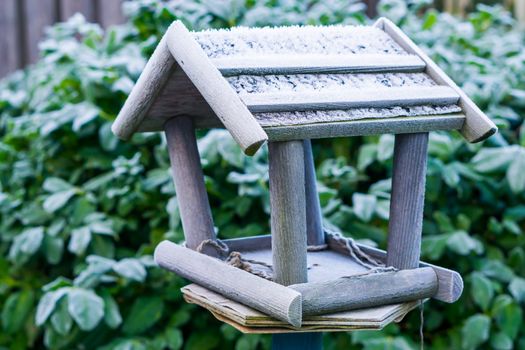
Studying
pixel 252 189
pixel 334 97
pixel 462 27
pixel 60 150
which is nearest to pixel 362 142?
pixel 252 189

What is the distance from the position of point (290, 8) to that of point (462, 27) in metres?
0.71

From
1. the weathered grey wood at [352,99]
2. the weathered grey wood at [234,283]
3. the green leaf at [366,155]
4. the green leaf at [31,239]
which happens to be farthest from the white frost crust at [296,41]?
the green leaf at [31,239]

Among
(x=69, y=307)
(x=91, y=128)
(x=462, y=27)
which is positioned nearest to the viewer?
(x=69, y=307)

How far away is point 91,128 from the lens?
2512mm

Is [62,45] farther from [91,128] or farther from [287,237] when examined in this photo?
[287,237]

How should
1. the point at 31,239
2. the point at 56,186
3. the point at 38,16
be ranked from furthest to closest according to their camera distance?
1. the point at 38,16
2. the point at 56,186
3. the point at 31,239

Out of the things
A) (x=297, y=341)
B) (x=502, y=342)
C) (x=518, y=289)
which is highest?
(x=297, y=341)

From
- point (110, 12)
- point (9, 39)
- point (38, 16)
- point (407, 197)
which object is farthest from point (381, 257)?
point (9, 39)

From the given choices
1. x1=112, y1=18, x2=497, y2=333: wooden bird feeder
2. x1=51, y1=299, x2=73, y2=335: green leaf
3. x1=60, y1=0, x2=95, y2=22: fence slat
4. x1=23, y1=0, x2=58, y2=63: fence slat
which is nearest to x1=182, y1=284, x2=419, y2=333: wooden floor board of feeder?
x1=112, y1=18, x2=497, y2=333: wooden bird feeder

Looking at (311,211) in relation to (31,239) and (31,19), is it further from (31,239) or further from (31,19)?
(31,19)

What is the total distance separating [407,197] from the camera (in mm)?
1393

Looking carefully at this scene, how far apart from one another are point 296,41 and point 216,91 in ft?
0.90

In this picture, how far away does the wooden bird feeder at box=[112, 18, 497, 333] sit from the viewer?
47.4 inches

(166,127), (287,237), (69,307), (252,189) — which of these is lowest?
(69,307)
